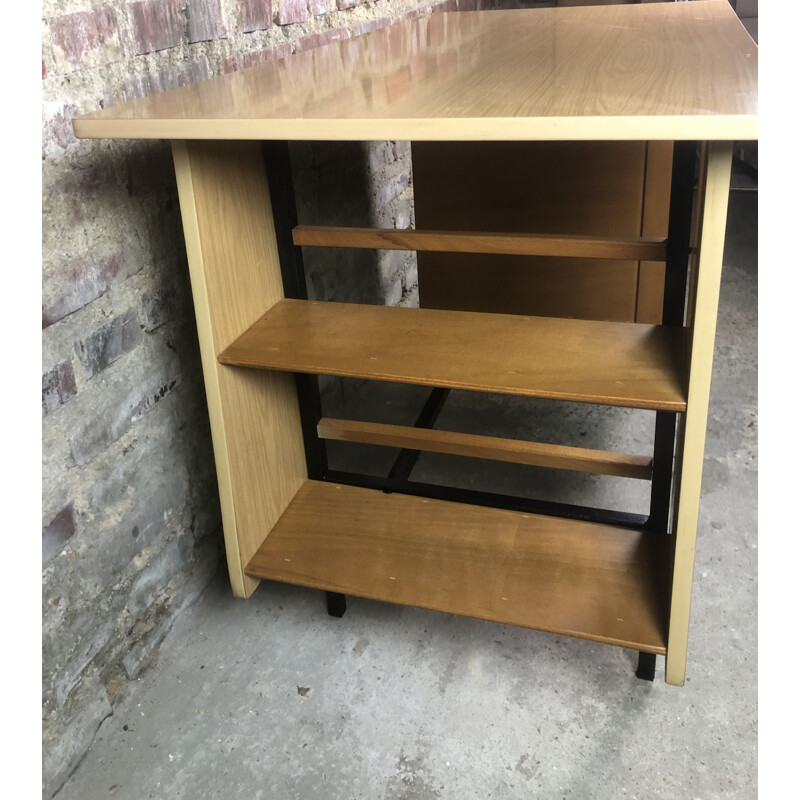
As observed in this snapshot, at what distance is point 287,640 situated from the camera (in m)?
1.62

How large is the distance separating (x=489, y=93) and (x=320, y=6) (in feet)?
3.84

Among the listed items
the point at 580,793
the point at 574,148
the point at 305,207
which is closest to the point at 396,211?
the point at 305,207

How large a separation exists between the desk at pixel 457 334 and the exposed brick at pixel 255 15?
15cm

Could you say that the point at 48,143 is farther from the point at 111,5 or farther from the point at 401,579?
the point at 401,579

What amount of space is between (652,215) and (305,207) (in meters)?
0.91

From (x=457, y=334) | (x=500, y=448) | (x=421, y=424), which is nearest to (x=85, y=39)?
(x=457, y=334)

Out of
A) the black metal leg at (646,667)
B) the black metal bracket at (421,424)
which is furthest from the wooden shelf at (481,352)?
the black metal leg at (646,667)

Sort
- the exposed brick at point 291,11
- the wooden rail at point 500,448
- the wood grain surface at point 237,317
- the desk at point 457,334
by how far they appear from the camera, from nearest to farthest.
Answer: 1. the desk at point 457,334
2. the wood grain surface at point 237,317
3. the wooden rail at point 500,448
4. the exposed brick at point 291,11

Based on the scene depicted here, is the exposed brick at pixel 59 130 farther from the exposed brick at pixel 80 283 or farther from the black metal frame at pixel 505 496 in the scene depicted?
the black metal frame at pixel 505 496

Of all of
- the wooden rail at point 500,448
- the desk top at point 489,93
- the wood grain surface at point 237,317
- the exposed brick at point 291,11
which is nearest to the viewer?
the desk top at point 489,93

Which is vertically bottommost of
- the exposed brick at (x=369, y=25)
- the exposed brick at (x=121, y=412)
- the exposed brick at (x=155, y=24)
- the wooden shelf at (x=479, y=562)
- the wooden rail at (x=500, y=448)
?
the wooden shelf at (x=479, y=562)

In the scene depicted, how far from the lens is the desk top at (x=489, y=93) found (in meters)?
0.90

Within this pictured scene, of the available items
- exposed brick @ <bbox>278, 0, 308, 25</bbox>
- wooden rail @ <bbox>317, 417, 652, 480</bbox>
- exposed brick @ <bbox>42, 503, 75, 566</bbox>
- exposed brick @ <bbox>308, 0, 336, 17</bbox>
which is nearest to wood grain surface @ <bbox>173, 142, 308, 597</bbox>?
wooden rail @ <bbox>317, 417, 652, 480</bbox>

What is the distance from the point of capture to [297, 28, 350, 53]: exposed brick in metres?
1.94
